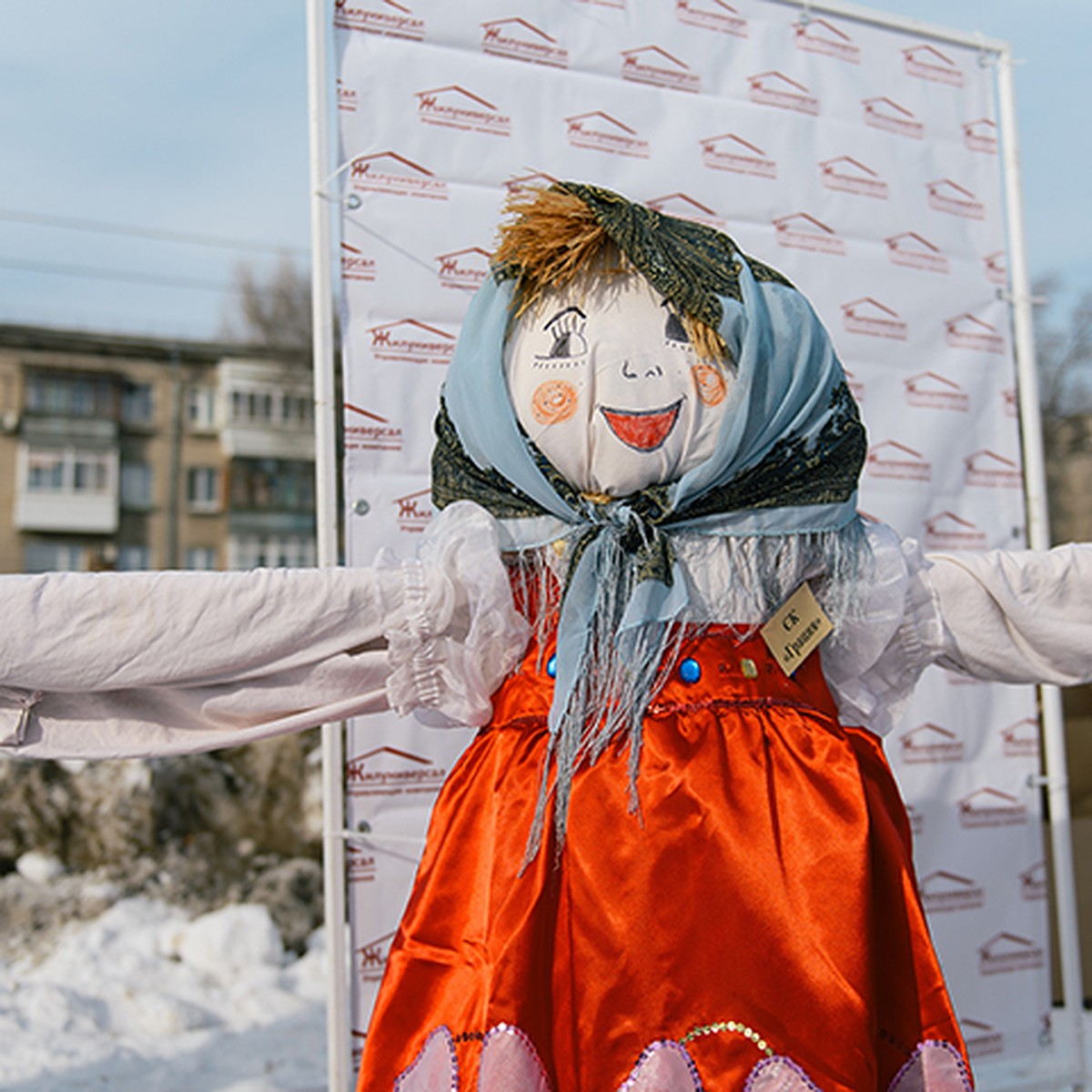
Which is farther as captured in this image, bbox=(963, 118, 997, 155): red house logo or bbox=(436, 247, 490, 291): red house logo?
bbox=(963, 118, 997, 155): red house logo

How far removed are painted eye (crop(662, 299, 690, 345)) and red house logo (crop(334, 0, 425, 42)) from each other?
104 centimetres

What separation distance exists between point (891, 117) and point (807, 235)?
39 cm

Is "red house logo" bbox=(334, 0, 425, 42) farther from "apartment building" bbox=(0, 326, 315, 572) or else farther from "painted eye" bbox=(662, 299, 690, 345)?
"apartment building" bbox=(0, 326, 315, 572)

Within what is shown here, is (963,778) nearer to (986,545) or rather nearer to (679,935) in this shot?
(986,545)

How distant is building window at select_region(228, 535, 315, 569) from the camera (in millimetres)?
14984

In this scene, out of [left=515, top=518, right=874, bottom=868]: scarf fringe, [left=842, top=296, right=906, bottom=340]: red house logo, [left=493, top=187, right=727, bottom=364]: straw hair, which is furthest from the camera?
[left=842, top=296, right=906, bottom=340]: red house logo

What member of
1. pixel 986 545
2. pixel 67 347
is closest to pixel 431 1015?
pixel 986 545

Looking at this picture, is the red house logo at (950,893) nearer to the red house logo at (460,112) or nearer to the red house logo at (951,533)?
the red house logo at (951,533)

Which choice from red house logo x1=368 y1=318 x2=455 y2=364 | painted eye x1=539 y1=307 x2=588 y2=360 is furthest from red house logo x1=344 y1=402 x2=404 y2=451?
painted eye x1=539 y1=307 x2=588 y2=360

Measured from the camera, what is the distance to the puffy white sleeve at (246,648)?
4.62 feet

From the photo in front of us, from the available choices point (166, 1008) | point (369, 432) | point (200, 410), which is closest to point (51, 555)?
point (200, 410)

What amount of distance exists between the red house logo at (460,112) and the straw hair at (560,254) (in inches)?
29.5

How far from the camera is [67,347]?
1419 centimetres

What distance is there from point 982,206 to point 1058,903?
1650 mm
